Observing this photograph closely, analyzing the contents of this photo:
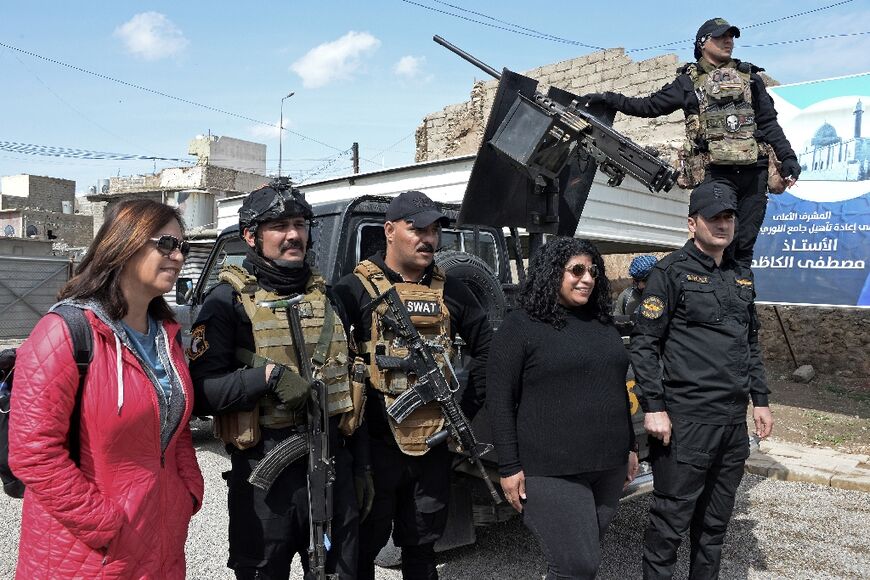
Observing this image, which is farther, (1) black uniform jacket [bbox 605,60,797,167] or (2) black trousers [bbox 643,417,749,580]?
(1) black uniform jacket [bbox 605,60,797,167]

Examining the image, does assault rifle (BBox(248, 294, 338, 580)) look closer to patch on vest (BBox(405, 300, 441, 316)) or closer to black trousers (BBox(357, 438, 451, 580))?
black trousers (BBox(357, 438, 451, 580))

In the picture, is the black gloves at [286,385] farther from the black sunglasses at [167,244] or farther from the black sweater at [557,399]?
the black sweater at [557,399]

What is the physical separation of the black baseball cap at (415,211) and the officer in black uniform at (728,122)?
4.62ft

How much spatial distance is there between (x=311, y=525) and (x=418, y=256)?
1.04 metres

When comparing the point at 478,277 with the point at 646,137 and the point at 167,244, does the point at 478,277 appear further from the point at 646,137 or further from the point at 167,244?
the point at 646,137

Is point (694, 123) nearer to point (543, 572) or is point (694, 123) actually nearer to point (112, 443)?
point (543, 572)

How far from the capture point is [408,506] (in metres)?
2.52

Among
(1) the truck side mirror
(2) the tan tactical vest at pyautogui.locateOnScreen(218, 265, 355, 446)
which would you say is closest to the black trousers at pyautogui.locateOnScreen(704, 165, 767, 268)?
(2) the tan tactical vest at pyautogui.locateOnScreen(218, 265, 355, 446)

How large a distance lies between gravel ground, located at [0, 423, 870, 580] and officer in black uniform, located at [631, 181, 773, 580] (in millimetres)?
916

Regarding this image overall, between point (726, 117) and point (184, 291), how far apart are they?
421 cm

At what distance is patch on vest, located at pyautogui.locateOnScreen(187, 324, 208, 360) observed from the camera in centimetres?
211

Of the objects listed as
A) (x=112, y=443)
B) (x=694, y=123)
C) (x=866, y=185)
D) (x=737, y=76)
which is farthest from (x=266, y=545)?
(x=866, y=185)

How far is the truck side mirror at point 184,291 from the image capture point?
532cm

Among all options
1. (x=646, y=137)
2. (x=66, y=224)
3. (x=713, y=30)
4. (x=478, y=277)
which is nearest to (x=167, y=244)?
(x=478, y=277)
